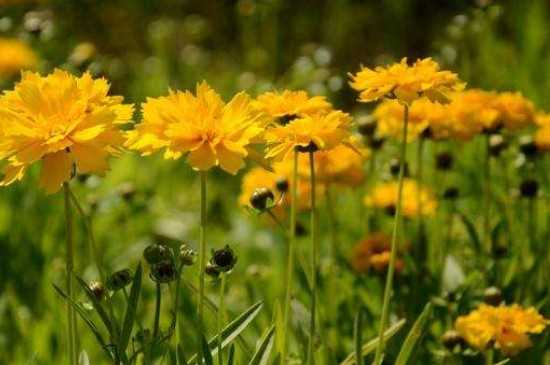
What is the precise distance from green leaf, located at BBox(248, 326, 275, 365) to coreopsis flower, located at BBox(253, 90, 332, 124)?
27 centimetres

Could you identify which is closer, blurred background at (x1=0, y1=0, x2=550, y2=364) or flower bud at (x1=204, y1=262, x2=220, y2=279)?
flower bud at (x1=204, y1=262, x2=220, y2=279)

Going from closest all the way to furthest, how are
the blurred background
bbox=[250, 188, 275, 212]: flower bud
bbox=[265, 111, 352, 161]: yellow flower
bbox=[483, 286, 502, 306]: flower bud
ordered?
bbox=[265, 111, 352, 161]: yellow flower → bbox=[250, 188, 275, 212]: flower bud → bbox=[483, 286, 502, 306]: flower bud → the blurred background

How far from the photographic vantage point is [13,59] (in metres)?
3.70

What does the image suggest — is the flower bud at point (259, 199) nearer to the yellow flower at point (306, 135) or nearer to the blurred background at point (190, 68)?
the yellow flower at point (306, 135)

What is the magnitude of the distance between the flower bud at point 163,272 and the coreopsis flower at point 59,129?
125 mm

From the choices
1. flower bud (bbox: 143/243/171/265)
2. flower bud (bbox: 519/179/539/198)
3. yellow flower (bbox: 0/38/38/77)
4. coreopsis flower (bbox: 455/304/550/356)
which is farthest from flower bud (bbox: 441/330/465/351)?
yellow flower (bbox: 0/38/38/77)

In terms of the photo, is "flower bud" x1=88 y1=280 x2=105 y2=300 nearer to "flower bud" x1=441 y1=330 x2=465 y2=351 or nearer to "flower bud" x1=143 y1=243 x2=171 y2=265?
"flower bud" x1=143 y1=243 x2=171 y2=265

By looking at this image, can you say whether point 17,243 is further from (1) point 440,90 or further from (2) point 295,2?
(2) point 295,2

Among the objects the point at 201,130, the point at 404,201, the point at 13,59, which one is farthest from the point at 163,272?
the point at 13,59

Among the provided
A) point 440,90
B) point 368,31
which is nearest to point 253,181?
point 440,90

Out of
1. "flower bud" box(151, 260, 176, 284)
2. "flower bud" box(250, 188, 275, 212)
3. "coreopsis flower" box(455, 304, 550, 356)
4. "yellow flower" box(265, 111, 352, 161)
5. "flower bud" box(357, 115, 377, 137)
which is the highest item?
"yellow flower" box(265, 111, 352, 161)

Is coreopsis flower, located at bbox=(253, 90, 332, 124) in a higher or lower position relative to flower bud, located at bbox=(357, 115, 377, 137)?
higher

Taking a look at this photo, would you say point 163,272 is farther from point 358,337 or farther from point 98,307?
point 358,337

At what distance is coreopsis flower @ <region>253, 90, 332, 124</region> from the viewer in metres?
1.43
